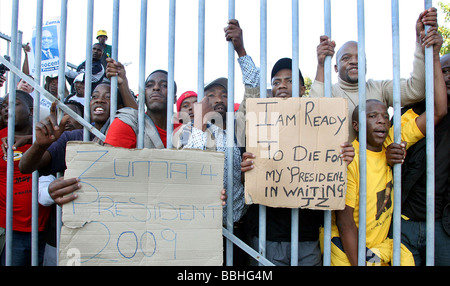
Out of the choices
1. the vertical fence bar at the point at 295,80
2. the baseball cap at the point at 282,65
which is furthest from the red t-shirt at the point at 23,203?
the baseball cap at the point at 282,65

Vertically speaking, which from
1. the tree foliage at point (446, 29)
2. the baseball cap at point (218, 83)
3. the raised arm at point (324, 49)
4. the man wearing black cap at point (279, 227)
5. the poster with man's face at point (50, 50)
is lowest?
the man wearing black cap at point (279, 227)

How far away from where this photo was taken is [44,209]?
2520mm

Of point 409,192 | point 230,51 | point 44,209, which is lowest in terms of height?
point 44,209

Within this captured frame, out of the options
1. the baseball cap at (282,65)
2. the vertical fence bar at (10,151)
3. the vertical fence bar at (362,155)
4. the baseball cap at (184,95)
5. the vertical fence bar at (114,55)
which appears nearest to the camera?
the vertical fence bar at (362,155)

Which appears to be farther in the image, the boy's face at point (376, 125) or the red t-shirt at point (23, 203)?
the red t-shirt at point (23, 203)

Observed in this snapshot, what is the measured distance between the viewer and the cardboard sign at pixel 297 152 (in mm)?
1824

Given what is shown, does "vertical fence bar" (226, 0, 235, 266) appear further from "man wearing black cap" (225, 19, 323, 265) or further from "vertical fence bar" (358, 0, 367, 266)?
"vertical fence bar" (358, 0, 367, 266)

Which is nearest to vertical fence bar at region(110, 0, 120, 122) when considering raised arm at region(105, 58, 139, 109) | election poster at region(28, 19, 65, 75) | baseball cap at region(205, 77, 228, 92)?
raised arm at region(105, 58, 139, 109)

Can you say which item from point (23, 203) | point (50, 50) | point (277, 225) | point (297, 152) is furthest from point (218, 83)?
point (50, 50)

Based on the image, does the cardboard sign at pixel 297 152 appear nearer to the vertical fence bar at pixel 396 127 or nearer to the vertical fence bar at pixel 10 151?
the vertical fence bar at pixel 396 127

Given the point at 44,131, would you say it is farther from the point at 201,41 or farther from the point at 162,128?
the point at 201,41

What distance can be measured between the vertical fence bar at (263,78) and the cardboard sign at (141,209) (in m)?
0.33
